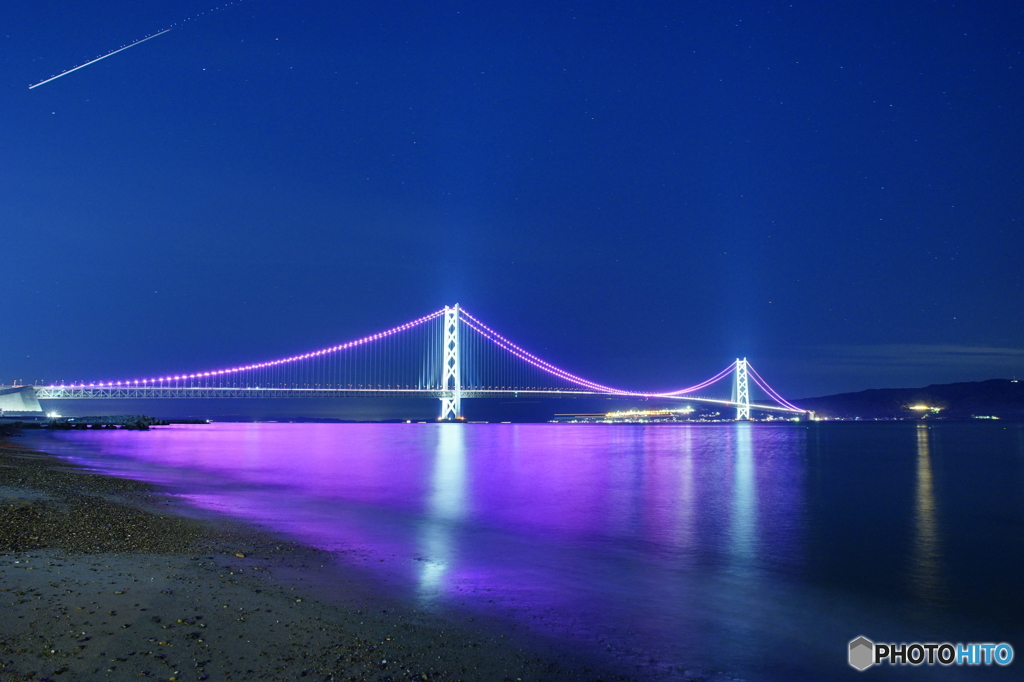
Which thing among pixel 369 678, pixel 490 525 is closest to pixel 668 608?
pixel 369 678

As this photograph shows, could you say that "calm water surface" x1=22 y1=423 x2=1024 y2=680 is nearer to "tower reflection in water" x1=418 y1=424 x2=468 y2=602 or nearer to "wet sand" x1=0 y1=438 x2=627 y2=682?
"tower reflection in water" x1=418 y1=424 x2=468 y2=602

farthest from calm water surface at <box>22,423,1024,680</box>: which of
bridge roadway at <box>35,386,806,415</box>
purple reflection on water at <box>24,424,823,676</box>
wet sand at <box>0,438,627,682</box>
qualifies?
bridge roadway at <box>35,386,806,415</box>

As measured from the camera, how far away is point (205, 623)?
14.6 feet

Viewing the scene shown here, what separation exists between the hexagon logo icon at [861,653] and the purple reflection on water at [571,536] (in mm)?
525

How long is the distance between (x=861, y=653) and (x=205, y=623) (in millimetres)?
4524

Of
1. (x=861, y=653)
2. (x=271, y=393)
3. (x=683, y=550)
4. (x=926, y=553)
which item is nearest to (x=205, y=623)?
(x=861, y=653)

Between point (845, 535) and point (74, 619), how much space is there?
33.0 ft

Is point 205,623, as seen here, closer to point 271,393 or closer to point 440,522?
point 440,522

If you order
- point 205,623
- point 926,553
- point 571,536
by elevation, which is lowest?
point 926,553

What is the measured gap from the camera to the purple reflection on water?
5.52 meters

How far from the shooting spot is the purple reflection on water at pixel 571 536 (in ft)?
18.1

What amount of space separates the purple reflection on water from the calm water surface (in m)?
0.04

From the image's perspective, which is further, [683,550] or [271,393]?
[271,393]

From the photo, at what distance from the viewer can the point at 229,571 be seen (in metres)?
5.96
